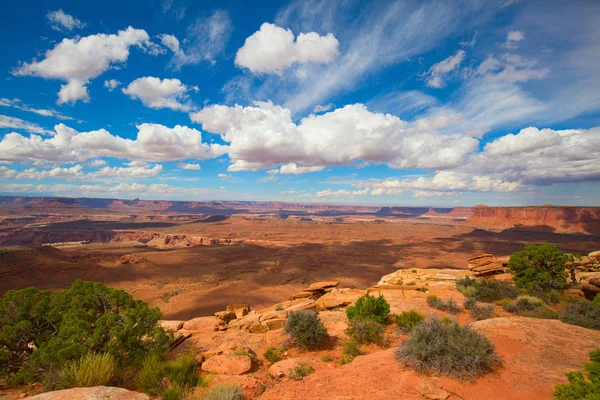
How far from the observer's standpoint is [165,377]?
692 cm

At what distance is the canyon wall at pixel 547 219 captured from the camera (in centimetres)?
10325

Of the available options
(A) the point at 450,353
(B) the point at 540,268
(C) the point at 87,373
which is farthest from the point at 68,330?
(B) the point at 540,268

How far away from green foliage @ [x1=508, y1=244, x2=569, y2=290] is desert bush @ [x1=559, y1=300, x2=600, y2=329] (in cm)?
591

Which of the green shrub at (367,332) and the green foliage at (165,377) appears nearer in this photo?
the green foliage at (165,377)

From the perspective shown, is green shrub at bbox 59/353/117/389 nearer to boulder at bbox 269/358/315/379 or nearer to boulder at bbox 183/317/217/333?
boulder at bbox 269/358/315/379

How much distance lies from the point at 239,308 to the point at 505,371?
16.8 meters

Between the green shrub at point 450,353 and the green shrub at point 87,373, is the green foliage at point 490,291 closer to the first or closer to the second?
the green shrub at point 450,353

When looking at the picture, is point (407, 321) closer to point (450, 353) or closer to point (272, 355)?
point (450, 353)

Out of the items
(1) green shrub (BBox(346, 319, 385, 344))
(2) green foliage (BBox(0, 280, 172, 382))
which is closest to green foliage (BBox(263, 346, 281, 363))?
(1) green shrub (BBox(346, 319, 385, 344))

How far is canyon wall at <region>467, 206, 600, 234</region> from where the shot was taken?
339 ft

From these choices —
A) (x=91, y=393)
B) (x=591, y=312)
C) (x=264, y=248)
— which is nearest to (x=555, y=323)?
(x=591, y=312)

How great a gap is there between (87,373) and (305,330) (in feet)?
21.8

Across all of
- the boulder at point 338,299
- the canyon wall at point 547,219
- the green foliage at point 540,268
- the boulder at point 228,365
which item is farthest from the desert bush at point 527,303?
the canyon wall at point 547,219

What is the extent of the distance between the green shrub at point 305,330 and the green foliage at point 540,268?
47.2 ft
